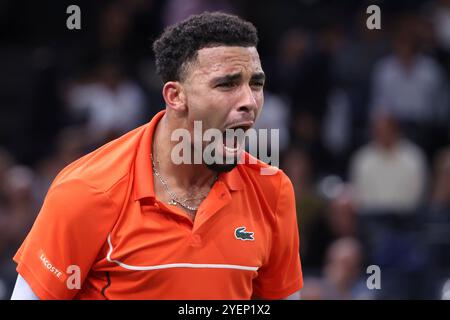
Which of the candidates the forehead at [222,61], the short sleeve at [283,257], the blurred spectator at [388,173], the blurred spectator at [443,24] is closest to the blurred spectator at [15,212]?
the blurred spectator at [388,173]

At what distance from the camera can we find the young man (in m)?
3.25

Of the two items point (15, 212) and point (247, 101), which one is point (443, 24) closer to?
point (15, 212)

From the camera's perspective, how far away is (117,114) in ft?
27.3

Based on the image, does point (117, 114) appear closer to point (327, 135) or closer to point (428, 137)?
point (327, 135)

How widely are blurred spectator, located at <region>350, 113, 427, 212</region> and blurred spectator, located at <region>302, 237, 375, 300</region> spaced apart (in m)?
1.22

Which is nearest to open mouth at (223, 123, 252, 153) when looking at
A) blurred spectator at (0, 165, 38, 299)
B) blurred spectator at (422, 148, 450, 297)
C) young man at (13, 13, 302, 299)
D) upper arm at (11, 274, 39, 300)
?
young man at (13, 13, 302, 299)

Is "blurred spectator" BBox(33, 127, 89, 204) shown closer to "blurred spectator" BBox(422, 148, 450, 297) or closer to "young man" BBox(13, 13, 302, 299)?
"blurred spectator" BBox(422, 148, 450, 297)

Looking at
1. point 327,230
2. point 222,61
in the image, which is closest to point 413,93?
point 327,230

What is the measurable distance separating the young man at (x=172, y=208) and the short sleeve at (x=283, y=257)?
3cm

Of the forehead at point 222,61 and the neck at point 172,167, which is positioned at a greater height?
the forehead at point 222,61

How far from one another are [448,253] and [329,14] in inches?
118

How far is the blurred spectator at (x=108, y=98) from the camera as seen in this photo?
8.26m

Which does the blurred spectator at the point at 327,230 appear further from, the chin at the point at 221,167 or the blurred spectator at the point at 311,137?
the chin at the point at 221,167

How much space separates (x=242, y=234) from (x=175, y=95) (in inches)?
22.1
